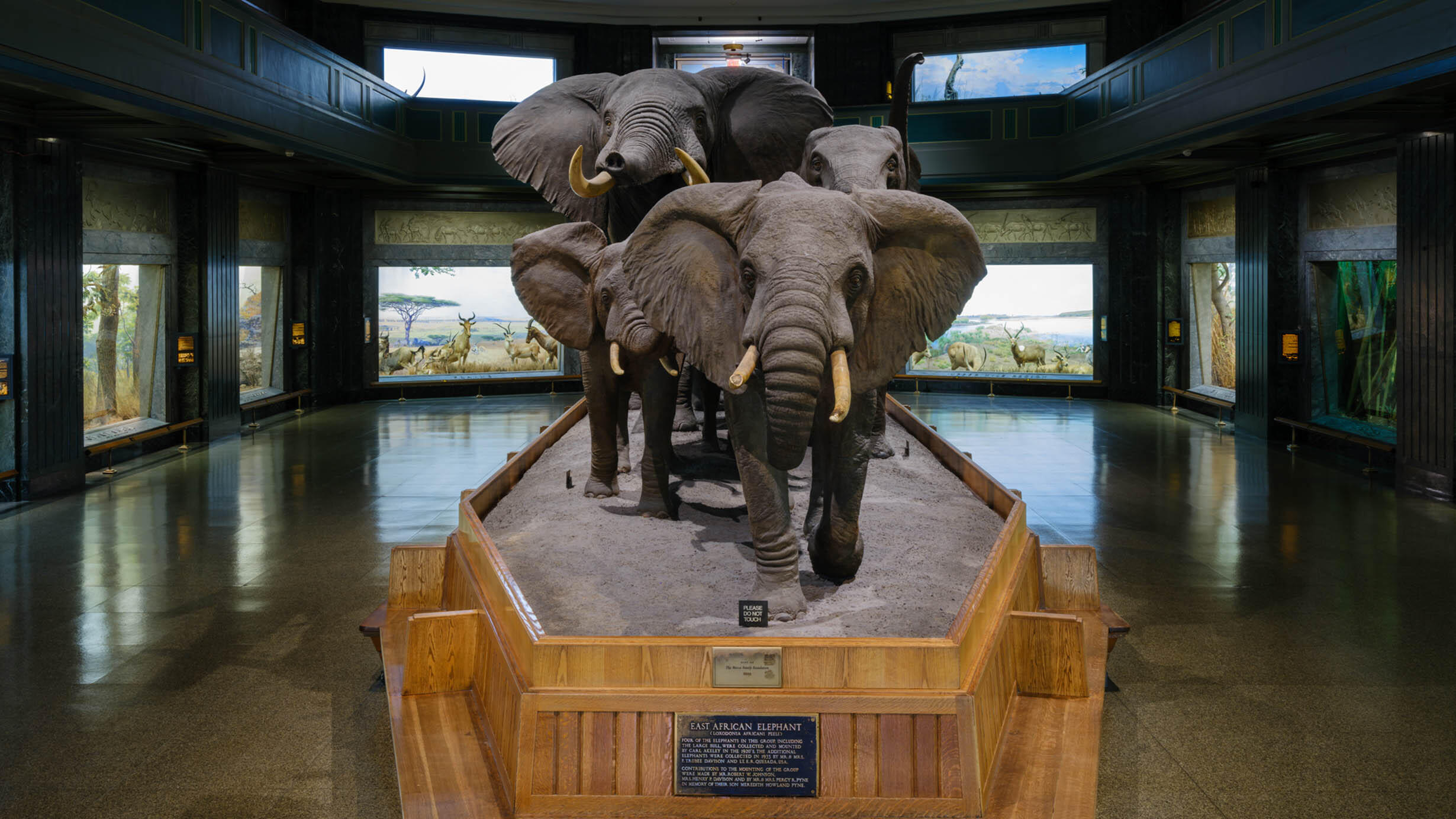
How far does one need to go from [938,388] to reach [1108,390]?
3.06 metres

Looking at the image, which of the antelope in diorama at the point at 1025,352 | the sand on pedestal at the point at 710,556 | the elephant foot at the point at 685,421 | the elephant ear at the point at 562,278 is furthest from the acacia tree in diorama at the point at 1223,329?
the elephant ear at the point at 562,278

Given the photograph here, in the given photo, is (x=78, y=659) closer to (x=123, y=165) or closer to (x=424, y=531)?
(x=424, y=531)

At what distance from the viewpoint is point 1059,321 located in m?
20.4

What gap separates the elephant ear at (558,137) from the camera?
7.33 metres

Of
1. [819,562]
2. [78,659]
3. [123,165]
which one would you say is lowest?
[78,659]

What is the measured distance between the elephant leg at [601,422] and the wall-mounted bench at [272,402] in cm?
1046

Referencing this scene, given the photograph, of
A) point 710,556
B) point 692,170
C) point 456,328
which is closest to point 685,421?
point 692,170

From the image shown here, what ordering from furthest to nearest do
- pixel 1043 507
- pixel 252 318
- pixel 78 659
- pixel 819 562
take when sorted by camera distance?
pixel 252 318, pixel 1043 507, pixel 78 659, pixel 819 562

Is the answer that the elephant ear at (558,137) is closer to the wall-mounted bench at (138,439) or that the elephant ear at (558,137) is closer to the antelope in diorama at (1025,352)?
the wall-mounted bench at (138,439)

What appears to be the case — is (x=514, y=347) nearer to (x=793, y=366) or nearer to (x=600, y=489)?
(x=600, y=489)

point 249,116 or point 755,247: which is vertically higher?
point 249,116

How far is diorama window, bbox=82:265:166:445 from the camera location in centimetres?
1255

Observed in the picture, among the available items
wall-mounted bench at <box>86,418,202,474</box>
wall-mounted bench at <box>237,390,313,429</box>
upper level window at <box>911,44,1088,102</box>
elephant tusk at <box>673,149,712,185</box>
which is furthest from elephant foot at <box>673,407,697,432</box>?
upper level window at <box>911,44,1088,102</box>

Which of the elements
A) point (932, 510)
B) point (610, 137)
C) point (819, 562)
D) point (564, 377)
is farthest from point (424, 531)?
point (564, 377)
